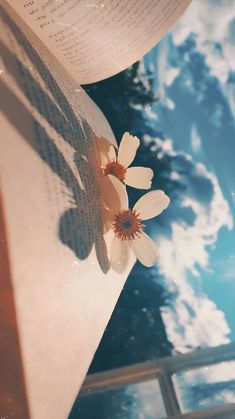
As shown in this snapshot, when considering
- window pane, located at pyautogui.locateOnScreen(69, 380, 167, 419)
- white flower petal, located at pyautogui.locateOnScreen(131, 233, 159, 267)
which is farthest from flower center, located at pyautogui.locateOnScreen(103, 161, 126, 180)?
window pane, located at pyautogui.locateOnScreen(69, 380, 167, 419)

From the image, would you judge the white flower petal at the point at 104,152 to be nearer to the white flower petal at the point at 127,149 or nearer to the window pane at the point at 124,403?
the white flower petal at the point at 127,149

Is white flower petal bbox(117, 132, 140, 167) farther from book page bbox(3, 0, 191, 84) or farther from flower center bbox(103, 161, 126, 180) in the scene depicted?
book page bbox(3, 0, 191, 84)

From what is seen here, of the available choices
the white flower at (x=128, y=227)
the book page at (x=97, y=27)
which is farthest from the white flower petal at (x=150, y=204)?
the book page at (x=97, y=27)

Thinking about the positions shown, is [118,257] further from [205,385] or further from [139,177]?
[205,385]

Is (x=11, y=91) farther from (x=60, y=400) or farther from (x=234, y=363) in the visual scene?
(x=234, y=363)

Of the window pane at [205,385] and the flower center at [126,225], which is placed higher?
the flower center at [126,225]

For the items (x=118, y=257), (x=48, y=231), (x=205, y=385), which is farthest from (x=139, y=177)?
(x=205, y=385)
